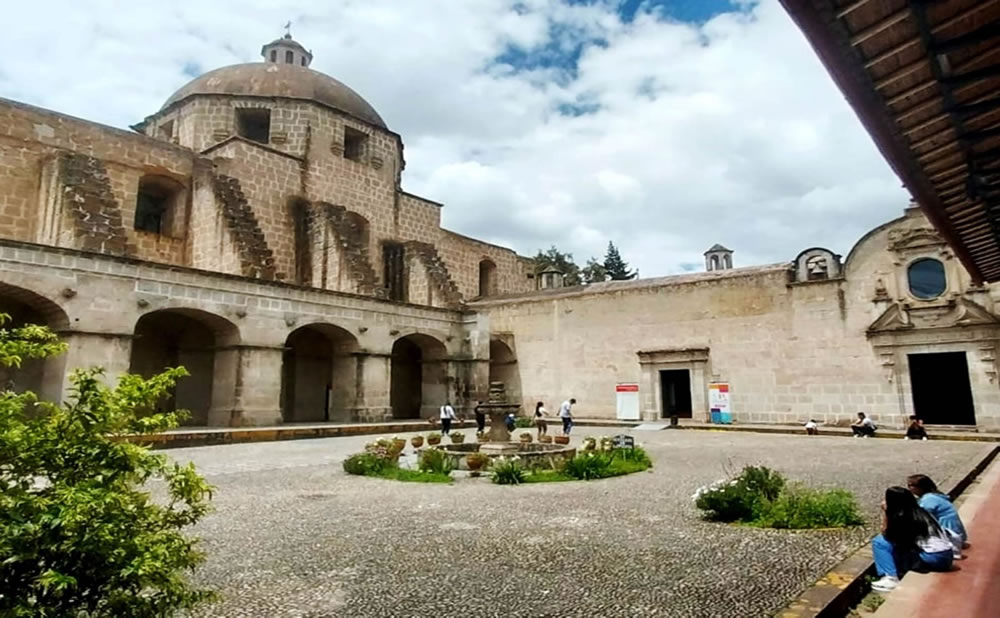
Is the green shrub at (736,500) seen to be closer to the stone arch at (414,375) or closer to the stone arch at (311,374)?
the stone arch at (311,374)

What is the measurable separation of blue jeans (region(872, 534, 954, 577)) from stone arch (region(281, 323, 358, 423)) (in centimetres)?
1657

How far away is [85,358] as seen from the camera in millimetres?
12844

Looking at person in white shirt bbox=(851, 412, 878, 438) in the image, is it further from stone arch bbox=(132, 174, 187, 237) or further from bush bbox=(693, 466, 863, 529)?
stone arch bbox=(132, 174, 187, 237)

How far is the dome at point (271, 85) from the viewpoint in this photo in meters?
23.6

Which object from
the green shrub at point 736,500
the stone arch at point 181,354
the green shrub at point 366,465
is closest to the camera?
the green shrub at point 736,500

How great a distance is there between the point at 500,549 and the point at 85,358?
11912 millimetres

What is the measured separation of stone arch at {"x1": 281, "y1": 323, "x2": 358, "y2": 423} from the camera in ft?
62.8

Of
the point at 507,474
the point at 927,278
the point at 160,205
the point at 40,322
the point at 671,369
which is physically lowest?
the point at 507,474

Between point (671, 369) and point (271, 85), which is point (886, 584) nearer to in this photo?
point (671, 369)

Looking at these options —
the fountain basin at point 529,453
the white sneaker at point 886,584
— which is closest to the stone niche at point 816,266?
the fountain basin at point 529,453

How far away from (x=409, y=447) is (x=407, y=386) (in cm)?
1051

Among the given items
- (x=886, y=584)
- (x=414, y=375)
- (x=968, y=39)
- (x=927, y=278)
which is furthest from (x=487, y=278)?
(x=968, y=39)

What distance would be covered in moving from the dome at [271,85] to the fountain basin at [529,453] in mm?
17817

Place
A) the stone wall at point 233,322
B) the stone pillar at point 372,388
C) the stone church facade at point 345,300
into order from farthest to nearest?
the stone pillar at point 372,388 → the stone church facade at point 345,300 → the stone wall at point 233,322
